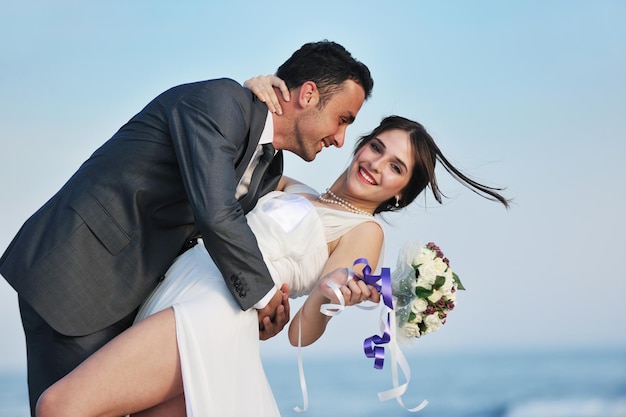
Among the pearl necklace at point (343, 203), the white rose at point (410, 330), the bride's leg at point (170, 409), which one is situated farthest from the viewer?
the pearl necklace at point (343, 203)

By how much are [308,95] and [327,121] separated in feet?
0.51

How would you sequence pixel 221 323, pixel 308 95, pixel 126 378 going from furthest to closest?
pixel 308 95, pixel 221 323, pixel 126 378

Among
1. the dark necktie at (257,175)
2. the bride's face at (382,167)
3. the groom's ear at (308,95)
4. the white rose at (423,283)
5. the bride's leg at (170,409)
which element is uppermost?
the groom's ear at (308,95)

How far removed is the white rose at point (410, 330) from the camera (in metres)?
3.94

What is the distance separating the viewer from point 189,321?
3.43m

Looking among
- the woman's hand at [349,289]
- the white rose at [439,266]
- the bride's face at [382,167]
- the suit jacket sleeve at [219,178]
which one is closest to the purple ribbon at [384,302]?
the woman's hand at [349,289]

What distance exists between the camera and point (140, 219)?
355cm

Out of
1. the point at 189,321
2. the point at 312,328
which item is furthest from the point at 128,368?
the point at 312,328

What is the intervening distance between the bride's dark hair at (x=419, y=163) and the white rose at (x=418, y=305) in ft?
3.38

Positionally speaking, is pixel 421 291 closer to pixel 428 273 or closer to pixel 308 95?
pixel 428 273

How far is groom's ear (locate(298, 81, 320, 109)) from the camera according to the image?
13.5 feet

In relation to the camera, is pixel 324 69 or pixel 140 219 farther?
pixel 324 69

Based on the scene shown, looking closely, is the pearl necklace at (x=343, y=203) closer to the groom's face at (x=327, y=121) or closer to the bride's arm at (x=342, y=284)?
the bride's arm at (x=342, y=284)

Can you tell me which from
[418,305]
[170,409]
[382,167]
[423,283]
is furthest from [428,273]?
[170,409]
